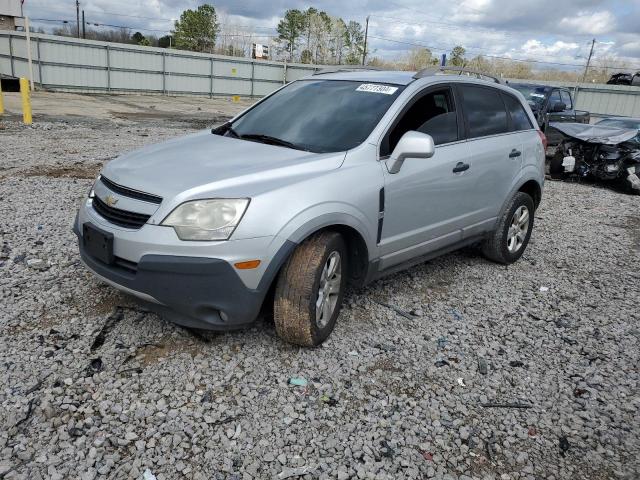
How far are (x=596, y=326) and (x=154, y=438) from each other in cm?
338

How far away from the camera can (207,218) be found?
291 cm

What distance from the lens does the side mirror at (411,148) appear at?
3.46m

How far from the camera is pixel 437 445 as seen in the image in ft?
8.80

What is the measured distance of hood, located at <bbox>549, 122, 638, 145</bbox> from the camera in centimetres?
1001

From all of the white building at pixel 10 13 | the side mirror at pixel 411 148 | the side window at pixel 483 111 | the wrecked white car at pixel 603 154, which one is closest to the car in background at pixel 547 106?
the wrecked white car at pixel 603 154

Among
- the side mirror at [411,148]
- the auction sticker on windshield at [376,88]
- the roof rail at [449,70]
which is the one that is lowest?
the side mirror at [411,148]

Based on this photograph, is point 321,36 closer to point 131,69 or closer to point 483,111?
point 131,69

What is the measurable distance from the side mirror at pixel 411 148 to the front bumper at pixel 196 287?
104 centimetres

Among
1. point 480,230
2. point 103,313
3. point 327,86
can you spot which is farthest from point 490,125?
point 103,313

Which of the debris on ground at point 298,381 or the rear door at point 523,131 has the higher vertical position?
the rear door at point 523,131

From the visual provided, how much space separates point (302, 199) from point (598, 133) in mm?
9197

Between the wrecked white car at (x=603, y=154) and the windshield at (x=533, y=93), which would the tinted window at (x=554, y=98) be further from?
the wrecked white car at (x=603, y=154)

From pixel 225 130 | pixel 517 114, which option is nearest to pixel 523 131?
pixel 517 114

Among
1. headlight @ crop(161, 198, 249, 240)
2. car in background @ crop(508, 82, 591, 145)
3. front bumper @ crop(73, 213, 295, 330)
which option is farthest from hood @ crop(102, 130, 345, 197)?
car in background @ crop(508, 82, 591, 145)
